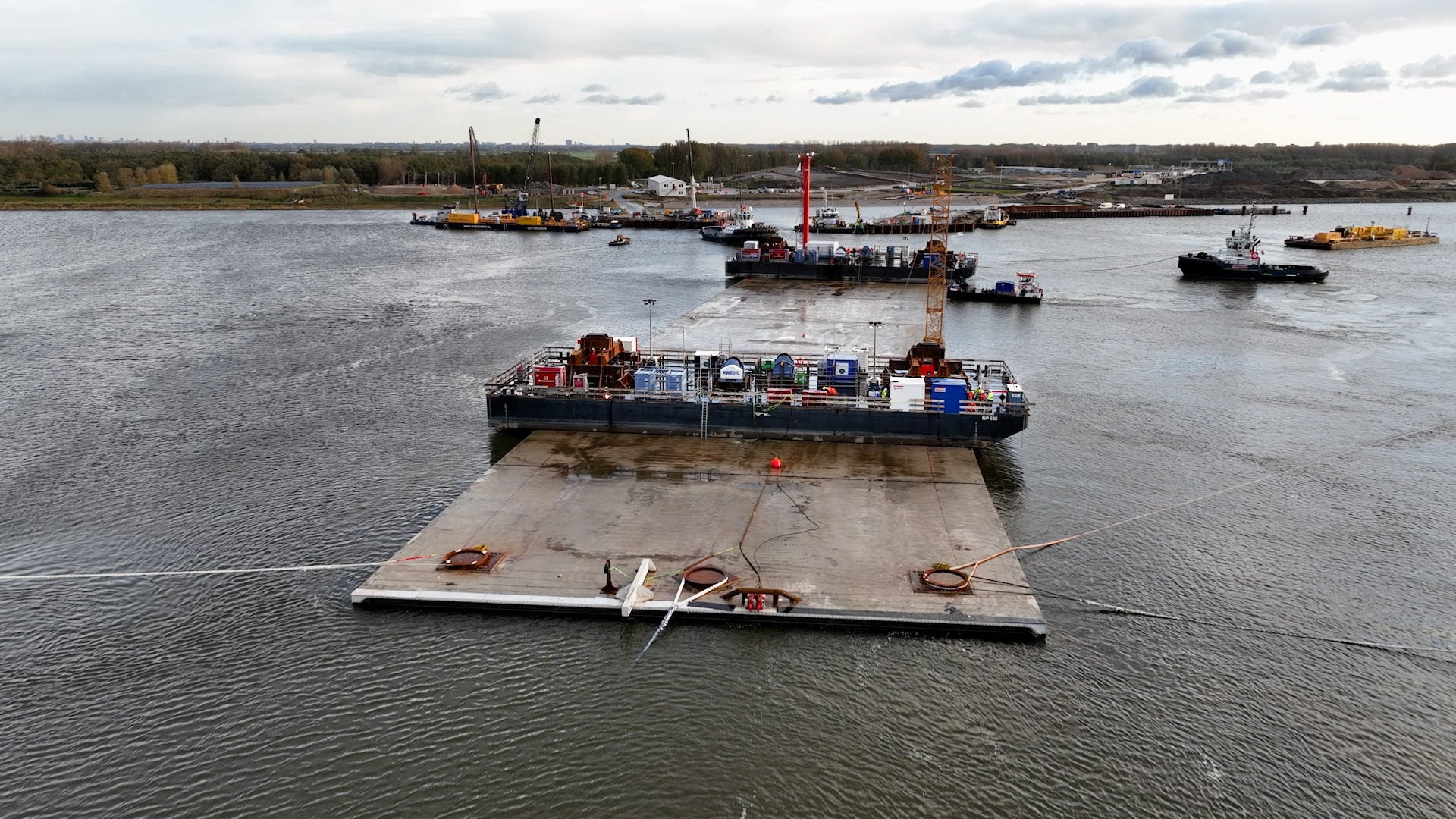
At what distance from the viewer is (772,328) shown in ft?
216

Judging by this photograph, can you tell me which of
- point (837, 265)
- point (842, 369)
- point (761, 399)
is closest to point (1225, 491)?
point (842, 369)

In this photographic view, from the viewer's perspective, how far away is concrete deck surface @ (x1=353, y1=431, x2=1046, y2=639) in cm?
2611

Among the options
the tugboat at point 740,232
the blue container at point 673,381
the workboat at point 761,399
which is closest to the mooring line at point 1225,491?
the workboat at point 761,399

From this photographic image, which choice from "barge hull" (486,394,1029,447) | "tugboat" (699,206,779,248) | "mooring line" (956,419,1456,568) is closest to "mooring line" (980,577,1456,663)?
"mooring line" (956,419,1456,568)

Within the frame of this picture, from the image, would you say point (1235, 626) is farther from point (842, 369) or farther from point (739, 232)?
point (739, 232)

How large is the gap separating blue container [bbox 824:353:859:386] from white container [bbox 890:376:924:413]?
11.1ft

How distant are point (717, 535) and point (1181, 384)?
35084 millimetres

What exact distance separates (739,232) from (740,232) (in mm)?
167

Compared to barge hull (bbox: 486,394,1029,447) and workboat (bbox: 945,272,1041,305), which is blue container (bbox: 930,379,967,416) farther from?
workboat (bbox: 945,272,1041,305)

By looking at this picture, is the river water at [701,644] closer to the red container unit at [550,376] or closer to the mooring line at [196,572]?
the mooring line at [196,572]

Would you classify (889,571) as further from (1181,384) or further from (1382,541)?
(1181,384)

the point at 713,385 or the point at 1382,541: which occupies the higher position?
the point at 713,385

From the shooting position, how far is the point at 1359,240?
124m

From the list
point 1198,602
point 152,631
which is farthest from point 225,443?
point 1198,602
